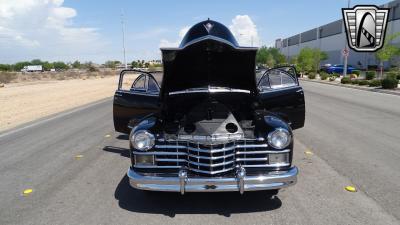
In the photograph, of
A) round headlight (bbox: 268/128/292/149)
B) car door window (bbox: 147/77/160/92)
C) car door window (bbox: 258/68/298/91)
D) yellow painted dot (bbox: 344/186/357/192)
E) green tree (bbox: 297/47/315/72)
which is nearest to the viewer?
round headlight (bbox: 268/128/292/149)

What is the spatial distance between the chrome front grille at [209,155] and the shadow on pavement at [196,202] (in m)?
0.56

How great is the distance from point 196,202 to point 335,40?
271 feet

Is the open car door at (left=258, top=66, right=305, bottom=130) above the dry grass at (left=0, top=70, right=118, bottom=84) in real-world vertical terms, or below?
above

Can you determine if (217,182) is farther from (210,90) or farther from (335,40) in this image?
(335,40)

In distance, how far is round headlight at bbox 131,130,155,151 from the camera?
4152 millimetres

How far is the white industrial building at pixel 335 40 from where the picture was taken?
187 feet

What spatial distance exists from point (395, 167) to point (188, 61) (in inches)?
144

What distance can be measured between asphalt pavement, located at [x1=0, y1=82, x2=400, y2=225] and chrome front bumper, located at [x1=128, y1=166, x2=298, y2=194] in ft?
1.18

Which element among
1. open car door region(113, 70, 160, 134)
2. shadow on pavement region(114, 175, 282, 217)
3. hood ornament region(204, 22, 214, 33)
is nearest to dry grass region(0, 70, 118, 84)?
open car door region(113, 70, 160, 134)

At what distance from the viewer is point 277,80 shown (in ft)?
23.6

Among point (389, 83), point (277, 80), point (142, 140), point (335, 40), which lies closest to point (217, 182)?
point (142, 140)

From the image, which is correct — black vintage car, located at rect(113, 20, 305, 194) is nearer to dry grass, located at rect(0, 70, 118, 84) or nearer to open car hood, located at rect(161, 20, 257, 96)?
open car hood, located at rect(161, 20, 257, 96)

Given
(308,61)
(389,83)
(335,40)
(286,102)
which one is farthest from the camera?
(335,40)

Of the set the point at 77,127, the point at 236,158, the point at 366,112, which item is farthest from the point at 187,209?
the point at 366,112
